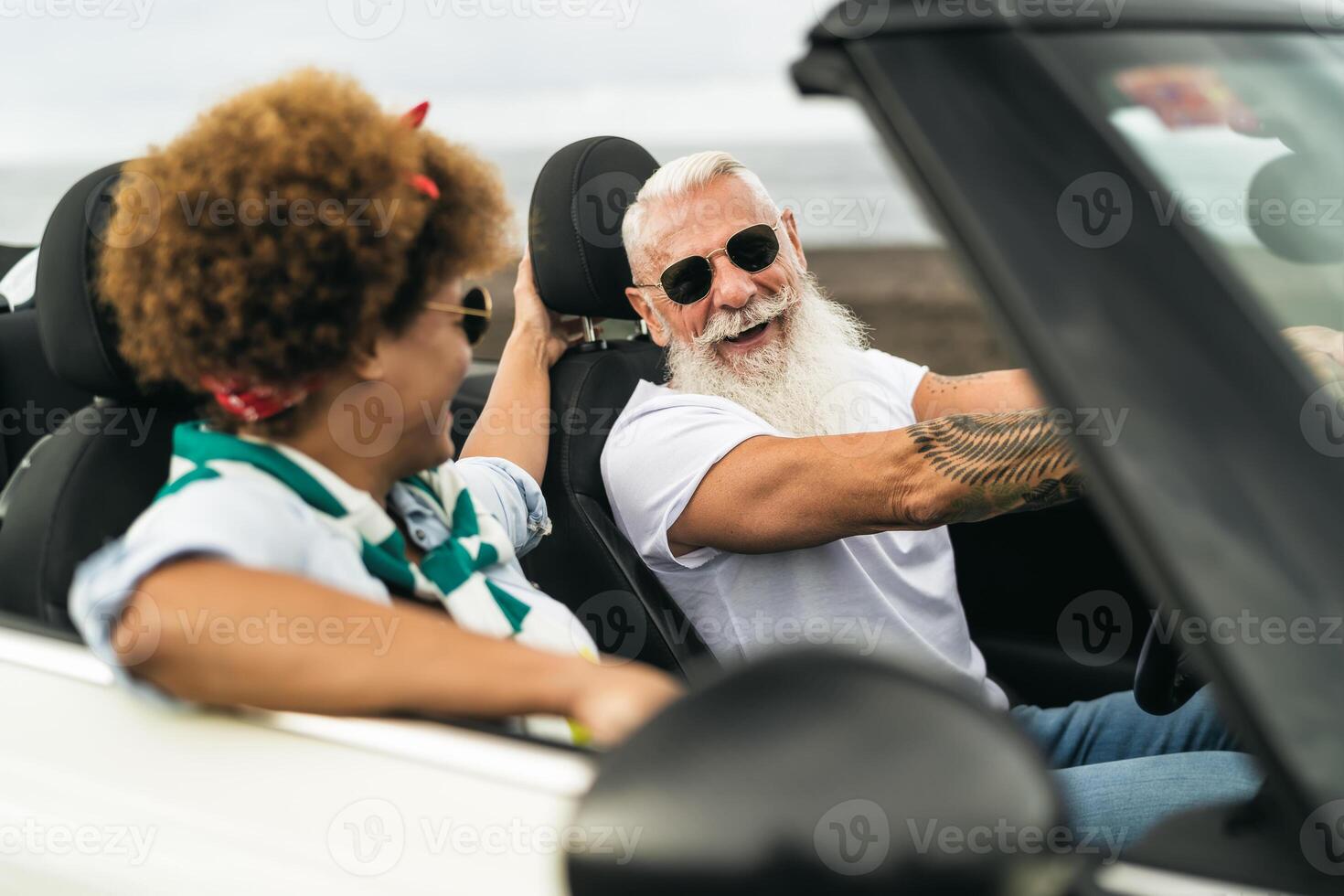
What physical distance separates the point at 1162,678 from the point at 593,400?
4.40ft

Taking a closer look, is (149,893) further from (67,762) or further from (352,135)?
(352,135)

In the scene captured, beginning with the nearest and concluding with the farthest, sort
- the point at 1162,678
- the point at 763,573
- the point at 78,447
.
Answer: the point at 78,447, the point at 1162,678, the point at 763,573

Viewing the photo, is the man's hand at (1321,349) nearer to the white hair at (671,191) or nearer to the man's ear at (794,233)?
the white hair at (671,191)

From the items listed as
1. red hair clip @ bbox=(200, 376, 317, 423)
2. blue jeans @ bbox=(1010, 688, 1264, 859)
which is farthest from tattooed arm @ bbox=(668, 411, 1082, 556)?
red hair clip @ bbox=(200, 376, 317, 423)

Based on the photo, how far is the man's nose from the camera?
2.88 metres

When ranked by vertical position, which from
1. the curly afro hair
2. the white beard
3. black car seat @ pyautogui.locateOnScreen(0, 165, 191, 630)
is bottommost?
the white beard

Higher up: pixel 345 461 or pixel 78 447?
pixel 345 461

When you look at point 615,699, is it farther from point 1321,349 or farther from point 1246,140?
point 1246,140

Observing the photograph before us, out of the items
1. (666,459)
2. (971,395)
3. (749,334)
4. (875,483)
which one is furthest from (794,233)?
(875,483)

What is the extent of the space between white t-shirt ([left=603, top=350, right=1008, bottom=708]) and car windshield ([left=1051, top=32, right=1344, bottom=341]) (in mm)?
1343

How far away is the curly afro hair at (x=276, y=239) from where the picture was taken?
1.41 m

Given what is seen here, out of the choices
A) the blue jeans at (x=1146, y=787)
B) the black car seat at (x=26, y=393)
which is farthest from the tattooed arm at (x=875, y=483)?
the black car seat at (x=26, y=393)

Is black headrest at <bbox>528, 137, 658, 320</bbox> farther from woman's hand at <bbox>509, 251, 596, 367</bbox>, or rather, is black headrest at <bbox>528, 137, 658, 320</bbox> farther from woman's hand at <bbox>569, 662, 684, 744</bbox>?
woman's hand at <bbox>569, 662, 684, 744</bbox>

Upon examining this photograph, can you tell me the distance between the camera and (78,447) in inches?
77.6
